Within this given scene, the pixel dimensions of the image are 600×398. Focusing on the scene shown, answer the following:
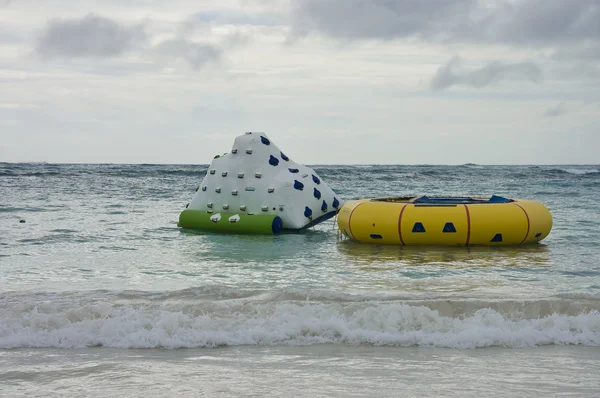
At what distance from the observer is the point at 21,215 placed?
12773 millimetres

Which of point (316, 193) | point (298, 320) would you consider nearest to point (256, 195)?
point (316, 193)

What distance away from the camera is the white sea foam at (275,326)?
4379mm

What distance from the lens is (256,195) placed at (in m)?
10.2

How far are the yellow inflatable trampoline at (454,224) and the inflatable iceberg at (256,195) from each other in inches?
56.7

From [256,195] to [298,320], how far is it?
5.67 meters

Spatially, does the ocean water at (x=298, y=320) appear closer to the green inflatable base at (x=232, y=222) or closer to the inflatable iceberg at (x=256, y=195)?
the green inflatable base at (x=232, y=222)

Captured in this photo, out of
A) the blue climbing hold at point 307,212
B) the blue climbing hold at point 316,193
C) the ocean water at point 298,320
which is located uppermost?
the blue climbing hold at point 316,193

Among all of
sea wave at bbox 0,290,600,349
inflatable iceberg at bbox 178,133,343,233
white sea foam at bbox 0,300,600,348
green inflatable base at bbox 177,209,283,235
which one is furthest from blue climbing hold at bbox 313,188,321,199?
white sea foam at bbox 0,300,600,348

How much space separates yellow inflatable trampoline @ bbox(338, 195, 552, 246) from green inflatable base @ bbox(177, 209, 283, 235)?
144cm

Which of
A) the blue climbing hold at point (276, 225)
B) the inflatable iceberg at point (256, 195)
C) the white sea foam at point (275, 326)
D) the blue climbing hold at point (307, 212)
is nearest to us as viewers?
the white sea foam at point (275, 326)

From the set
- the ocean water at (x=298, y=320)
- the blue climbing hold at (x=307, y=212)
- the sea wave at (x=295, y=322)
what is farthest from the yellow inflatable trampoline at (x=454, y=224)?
the sea wave at (x=295, y=322)

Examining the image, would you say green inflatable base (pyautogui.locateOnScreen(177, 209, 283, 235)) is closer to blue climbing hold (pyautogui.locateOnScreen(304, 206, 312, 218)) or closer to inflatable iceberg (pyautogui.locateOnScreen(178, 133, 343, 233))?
inflatable iceberg (pyautogui.locateOnScreen(178, 133, 343, 233))

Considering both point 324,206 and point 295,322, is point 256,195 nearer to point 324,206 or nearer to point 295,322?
point 324,206

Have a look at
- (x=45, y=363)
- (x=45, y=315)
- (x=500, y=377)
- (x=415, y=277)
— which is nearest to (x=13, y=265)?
(x=45, y=315)
